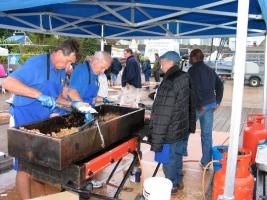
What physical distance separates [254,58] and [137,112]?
17.2 m

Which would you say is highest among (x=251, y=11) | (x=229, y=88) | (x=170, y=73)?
(x=251, y=11)

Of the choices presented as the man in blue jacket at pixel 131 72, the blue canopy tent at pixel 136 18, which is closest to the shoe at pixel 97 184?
the blue canopy tent at pixel 136 18

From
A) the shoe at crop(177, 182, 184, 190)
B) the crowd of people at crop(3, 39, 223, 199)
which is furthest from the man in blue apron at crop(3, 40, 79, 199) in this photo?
the shoe at crop(177, 182, 184, 190)

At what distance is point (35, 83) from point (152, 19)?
2.62m

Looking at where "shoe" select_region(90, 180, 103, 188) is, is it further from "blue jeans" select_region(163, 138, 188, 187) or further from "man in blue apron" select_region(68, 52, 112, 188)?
"man in blue apron" select_region(68, 52, 112, 188)

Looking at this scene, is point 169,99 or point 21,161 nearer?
point 21,161

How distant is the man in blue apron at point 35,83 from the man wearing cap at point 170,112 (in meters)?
0.95

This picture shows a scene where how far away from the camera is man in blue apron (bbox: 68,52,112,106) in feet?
11.7

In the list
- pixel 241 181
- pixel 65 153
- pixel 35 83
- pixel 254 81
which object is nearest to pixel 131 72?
pixel 35 83

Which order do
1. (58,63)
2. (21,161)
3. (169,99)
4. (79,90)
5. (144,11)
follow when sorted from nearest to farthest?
(21,161) < (58,63) < (169,99) < (79,90) < (144,11)

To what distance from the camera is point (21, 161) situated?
8.21ft

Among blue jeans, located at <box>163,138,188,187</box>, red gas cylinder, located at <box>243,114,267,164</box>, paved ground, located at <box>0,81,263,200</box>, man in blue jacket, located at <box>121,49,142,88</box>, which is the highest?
man in blue jacket, located at <box>121,49,142,88</box>

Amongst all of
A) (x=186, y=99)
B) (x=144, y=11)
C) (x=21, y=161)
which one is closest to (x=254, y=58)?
(x=144, y=11)

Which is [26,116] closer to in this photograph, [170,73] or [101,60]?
[101,60]
